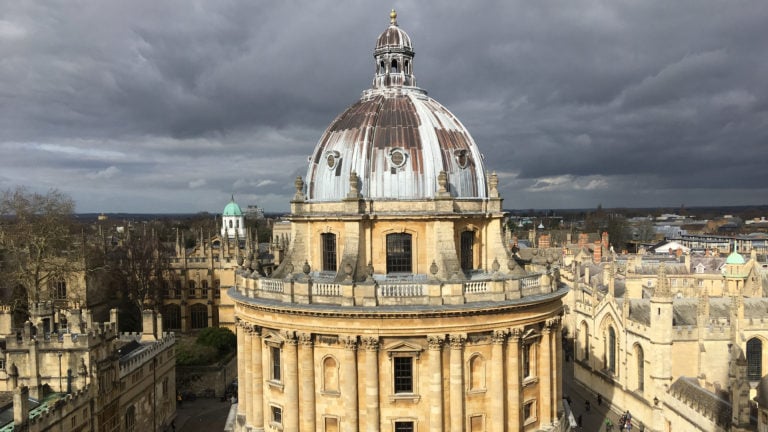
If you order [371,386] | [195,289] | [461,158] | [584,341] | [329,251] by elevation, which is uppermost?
[461,158]

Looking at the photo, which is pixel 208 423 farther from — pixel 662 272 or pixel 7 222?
pixel 662 272

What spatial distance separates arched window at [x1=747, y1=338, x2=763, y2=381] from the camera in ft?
131

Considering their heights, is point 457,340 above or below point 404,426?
above

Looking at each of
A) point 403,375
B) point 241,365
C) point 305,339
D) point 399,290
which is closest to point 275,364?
point 241,365

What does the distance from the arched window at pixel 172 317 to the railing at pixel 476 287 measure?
51.3m

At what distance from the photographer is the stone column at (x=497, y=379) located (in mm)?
26891

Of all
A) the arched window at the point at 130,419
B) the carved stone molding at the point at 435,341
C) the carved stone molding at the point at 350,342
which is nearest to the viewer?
the carved stone molding at the point at 435,341

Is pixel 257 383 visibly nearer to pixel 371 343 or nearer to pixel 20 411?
pixel 371 343

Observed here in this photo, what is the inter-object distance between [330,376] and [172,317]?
158 ft

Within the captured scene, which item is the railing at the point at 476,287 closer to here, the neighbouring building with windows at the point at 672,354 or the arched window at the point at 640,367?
the neighbouring building with windows at the point at 672,354

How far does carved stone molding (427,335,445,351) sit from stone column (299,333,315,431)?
5.28 metres

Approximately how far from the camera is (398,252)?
2872 centimetres

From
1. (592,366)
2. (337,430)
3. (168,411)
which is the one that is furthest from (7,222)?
(592,366)

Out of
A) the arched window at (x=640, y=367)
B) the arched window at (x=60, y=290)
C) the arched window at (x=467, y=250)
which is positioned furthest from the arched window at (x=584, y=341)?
the arched window at (x=60, y=290)
